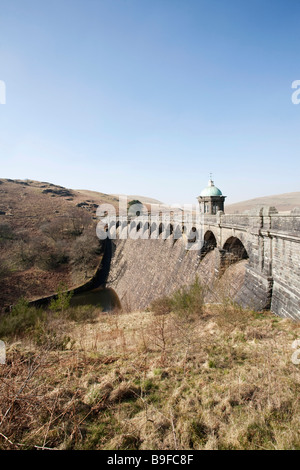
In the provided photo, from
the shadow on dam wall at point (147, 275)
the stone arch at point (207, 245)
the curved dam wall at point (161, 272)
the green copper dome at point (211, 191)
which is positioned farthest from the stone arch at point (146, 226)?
the stone arch at point (207, 245)

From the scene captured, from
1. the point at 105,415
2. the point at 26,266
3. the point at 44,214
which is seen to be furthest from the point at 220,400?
the point at 44,214

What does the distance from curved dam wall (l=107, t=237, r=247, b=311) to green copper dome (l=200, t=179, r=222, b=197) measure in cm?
644

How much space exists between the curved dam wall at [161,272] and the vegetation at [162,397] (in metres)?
5.12

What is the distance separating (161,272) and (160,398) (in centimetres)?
2016

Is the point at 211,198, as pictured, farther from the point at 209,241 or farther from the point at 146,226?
the point at 146,226

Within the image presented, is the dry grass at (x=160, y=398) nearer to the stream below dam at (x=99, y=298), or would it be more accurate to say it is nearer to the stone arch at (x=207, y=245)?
the stone arch at (x=207, y=245)

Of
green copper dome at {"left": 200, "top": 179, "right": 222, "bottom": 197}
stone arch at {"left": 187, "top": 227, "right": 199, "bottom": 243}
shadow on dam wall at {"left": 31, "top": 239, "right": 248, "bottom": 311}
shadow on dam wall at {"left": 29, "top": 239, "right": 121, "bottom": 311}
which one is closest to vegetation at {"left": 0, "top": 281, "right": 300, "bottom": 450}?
shadow on dam wall at {"left": 31, "top": 239, "right": 248, "bottom": 311}

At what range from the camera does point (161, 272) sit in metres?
24.6

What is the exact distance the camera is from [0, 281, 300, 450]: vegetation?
3.34m

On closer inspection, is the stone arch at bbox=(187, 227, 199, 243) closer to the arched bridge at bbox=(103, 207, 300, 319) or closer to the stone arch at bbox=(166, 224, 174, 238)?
the arched bridge at bbox=(103, 207, 300, 319)

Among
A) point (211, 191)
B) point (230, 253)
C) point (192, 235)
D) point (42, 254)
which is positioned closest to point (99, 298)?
point (42, 254)

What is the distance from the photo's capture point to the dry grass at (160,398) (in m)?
3.34

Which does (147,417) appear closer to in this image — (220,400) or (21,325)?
(220,400)

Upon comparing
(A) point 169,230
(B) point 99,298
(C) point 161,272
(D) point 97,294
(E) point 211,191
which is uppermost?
(E) point 211,191
